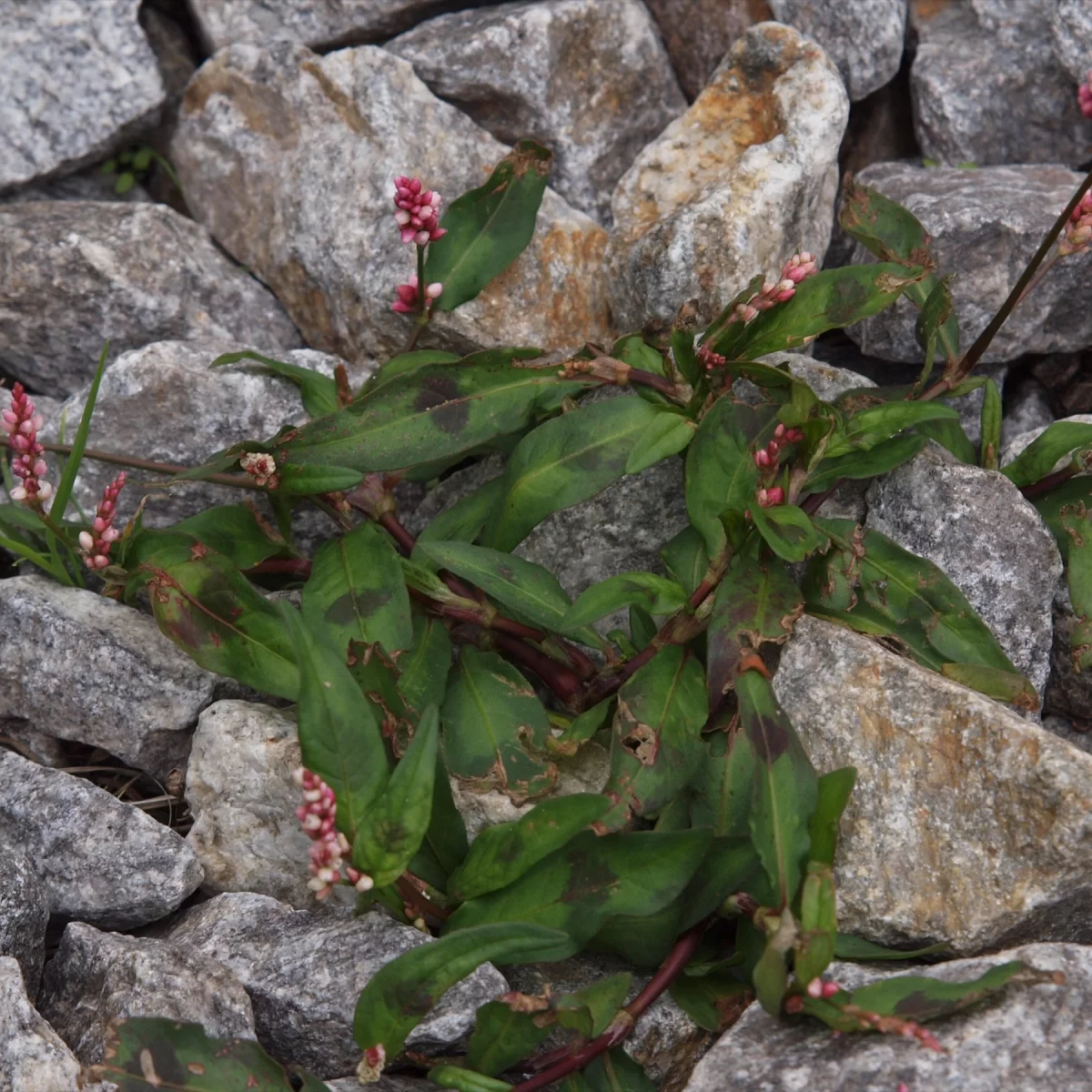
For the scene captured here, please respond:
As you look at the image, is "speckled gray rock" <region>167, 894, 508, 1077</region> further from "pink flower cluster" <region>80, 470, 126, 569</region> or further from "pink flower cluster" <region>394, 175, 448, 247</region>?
"pink flower cluster" <region>394, 175, 448, 247</region>

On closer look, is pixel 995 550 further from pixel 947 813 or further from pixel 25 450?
pixel 25 450

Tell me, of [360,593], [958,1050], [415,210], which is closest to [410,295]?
[415,210]

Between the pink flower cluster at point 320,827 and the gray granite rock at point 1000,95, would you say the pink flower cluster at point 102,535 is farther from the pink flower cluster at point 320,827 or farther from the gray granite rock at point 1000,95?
the gray granite rock at point 1000,95

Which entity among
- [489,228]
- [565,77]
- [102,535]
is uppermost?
[565,77]

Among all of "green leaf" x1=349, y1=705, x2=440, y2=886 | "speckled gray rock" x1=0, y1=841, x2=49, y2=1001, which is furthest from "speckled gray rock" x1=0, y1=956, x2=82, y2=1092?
"green leaf" x1=349, y1=705, x2=440, y2=886

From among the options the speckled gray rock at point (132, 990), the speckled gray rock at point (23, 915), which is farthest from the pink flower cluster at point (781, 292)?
the speckled gray rock at point (23, 915)

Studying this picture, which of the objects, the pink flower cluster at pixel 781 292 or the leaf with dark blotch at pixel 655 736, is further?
the pink flower cluster at pixel 781 292

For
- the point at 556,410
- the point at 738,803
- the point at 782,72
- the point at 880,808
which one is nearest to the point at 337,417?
the point at 556,410
